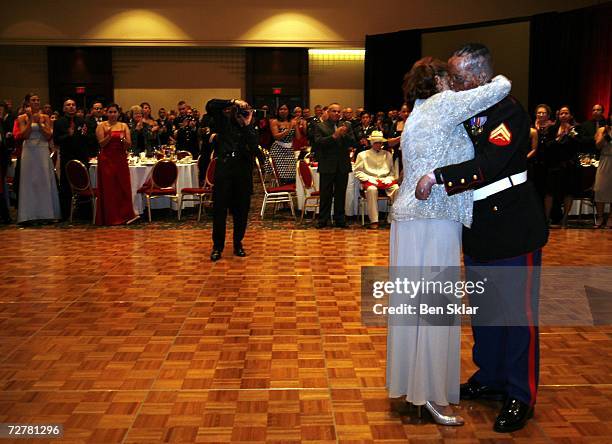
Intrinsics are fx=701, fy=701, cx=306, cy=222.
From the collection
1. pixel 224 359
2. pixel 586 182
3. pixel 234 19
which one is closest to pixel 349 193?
pixel 586 182

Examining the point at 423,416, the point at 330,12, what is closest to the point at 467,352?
the point at 423,416

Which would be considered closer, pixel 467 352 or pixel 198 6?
pixel 467 352

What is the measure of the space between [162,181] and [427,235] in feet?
21.8

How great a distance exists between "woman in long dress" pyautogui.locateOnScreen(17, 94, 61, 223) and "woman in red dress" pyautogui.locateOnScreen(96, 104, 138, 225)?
2.34 ft

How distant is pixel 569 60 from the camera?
12906mm

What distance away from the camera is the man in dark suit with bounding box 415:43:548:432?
8.54 ft

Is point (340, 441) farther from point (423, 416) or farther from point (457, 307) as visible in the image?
point (457, 307)

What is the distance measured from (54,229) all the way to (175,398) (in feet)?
19.5

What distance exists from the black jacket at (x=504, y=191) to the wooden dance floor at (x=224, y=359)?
740mm

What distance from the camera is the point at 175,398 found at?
313 cm

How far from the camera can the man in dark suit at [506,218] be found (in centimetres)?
260

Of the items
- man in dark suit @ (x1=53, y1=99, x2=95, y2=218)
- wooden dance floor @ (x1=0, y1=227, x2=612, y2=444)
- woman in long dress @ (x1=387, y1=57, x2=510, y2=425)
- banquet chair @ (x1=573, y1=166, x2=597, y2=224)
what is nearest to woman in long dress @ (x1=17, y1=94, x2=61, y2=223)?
man in dark suit @ (x1=53, y1=99, x2=95, y2=218)

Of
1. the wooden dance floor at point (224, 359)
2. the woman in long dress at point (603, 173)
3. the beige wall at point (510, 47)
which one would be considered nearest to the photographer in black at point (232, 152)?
the wooden dance floor at point (224, 359)

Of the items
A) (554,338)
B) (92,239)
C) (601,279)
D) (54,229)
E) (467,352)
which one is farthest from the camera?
(54,229)
